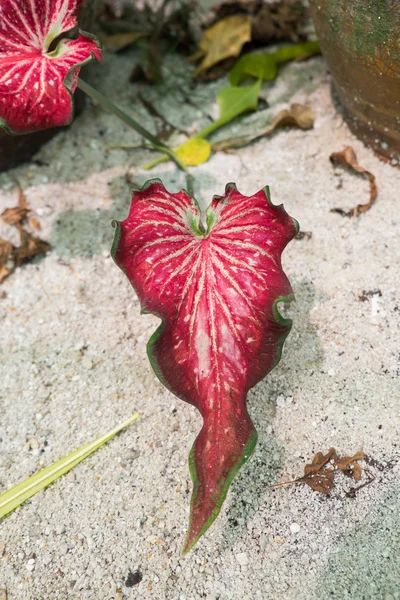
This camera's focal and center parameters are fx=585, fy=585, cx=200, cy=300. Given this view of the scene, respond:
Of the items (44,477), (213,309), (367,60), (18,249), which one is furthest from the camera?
(18,249)

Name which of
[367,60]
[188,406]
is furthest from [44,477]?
[367,60]

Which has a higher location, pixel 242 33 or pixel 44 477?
pixel 242 33

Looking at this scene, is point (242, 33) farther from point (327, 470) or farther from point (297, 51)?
point (327, 470)

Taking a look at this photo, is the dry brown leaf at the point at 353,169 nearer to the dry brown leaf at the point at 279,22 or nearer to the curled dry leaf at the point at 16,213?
the dry brown leaf at the point at 279,22

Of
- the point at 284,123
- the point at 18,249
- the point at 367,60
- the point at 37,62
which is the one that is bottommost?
the point at 18,249

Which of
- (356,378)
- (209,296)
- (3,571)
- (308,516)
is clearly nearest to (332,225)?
(356,378)

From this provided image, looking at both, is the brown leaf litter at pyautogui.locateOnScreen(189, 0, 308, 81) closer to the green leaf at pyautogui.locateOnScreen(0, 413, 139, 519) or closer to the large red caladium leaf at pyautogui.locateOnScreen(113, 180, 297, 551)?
the large red caladium leaf at pyautogui.locateOnScreen(113, 180, 297, 551)

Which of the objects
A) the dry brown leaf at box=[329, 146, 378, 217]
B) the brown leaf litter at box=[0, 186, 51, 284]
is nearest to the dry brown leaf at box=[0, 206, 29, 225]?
the brown leaf litter at box=[0, 186, 51, 284]
